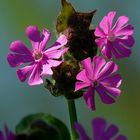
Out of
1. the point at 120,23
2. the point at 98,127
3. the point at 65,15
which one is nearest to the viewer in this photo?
the point at 98,127

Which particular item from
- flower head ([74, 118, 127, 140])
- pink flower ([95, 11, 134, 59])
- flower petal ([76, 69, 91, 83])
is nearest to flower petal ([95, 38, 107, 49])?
pink flower ([95, 11, 134, 59])

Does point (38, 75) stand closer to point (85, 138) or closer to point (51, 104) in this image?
point (85, 138)

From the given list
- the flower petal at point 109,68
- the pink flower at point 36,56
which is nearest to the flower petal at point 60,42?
the pink flower at point 36,56

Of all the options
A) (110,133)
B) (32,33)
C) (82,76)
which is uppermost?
(32,33)

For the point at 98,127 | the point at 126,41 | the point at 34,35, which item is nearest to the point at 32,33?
the point at 34,35

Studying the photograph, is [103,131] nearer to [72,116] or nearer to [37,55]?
[72,116]

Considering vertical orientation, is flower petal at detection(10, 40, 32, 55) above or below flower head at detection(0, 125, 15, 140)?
above

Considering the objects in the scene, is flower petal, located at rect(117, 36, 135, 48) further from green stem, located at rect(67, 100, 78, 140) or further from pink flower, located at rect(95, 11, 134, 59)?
green stem, located at rect(67, 100, 78, 140)

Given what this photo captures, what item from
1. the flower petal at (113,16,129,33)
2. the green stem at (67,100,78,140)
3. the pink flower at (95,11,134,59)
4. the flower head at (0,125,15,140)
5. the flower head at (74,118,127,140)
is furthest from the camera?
the flower petal at (113,16,129,33)
